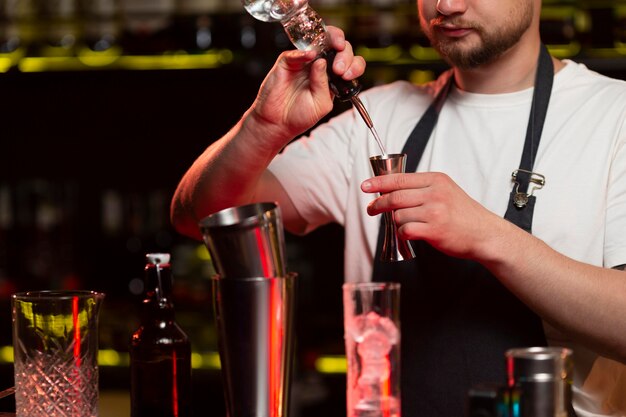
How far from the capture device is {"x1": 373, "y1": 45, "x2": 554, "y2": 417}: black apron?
1743mm

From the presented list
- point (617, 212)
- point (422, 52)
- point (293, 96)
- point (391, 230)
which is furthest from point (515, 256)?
Result: point (422, 52)

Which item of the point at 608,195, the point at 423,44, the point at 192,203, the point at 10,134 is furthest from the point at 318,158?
the point at 10,134

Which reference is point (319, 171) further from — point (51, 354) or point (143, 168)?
point (143, 168)

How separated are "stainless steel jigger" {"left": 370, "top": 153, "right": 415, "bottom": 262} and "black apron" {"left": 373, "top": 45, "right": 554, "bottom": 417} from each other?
0.44 metres

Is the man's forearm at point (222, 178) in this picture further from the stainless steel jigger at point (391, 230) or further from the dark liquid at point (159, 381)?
the dark liquid at point (159, 381)

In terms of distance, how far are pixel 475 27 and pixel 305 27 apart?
18.5 inches

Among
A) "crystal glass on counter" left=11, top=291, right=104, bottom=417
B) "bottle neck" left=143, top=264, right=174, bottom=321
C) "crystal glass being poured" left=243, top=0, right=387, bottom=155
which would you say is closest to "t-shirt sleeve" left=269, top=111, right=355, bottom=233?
"crystal glass being poured" left=243, top=0, right=387, bottom=155

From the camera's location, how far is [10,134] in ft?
10.3

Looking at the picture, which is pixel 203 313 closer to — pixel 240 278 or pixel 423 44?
pixel 423 44

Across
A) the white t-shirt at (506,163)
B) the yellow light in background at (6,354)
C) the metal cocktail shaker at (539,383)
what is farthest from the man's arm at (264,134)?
the yellow light in background at (6,354)

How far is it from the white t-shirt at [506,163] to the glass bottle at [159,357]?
2.63ft

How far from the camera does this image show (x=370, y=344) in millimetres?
936

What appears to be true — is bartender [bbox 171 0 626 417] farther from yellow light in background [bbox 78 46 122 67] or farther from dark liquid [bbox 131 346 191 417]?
yellow light in background [bbox 78 46 122 67]

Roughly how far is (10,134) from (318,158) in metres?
1.52
